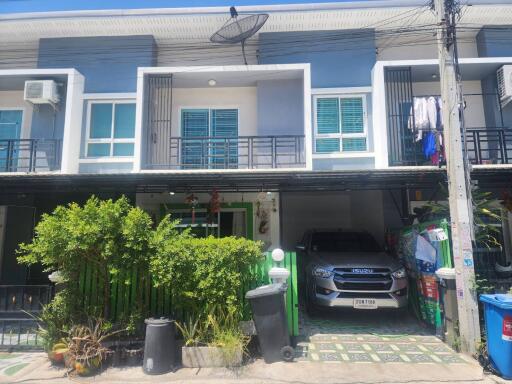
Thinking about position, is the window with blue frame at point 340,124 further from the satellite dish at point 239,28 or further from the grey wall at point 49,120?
the grey wall at point 49,120

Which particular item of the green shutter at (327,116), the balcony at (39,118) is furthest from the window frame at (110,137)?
the green shutter at (327,116)

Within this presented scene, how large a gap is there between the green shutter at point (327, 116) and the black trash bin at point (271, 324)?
20.1 feet

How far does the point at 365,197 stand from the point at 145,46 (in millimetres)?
8412

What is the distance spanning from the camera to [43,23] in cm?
1058

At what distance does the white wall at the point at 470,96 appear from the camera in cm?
1070

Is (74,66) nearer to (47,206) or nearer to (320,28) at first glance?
(47,206)

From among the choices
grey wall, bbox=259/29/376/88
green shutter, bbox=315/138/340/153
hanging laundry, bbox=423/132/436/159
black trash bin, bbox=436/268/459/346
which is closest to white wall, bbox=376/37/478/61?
grey wall, bbox=259/29/376/88

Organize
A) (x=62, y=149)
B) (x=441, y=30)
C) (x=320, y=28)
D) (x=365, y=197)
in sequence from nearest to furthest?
(x=441, y=30) → (x=62, y=149) → (x=320, y=28) → (x=365, y=197)

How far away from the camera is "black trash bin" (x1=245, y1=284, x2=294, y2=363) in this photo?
5.55m

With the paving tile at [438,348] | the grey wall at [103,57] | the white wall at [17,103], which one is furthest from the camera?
the white wall at [17,103]

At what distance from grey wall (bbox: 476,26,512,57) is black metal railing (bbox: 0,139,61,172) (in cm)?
1226

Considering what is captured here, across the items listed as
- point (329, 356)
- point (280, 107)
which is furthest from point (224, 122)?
point (329, 356)

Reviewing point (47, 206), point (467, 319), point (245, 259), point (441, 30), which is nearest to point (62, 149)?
point (47, 206)

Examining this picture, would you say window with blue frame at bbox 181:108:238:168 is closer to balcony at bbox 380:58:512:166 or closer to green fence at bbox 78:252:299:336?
balcony at bbox 380:58:512:166
